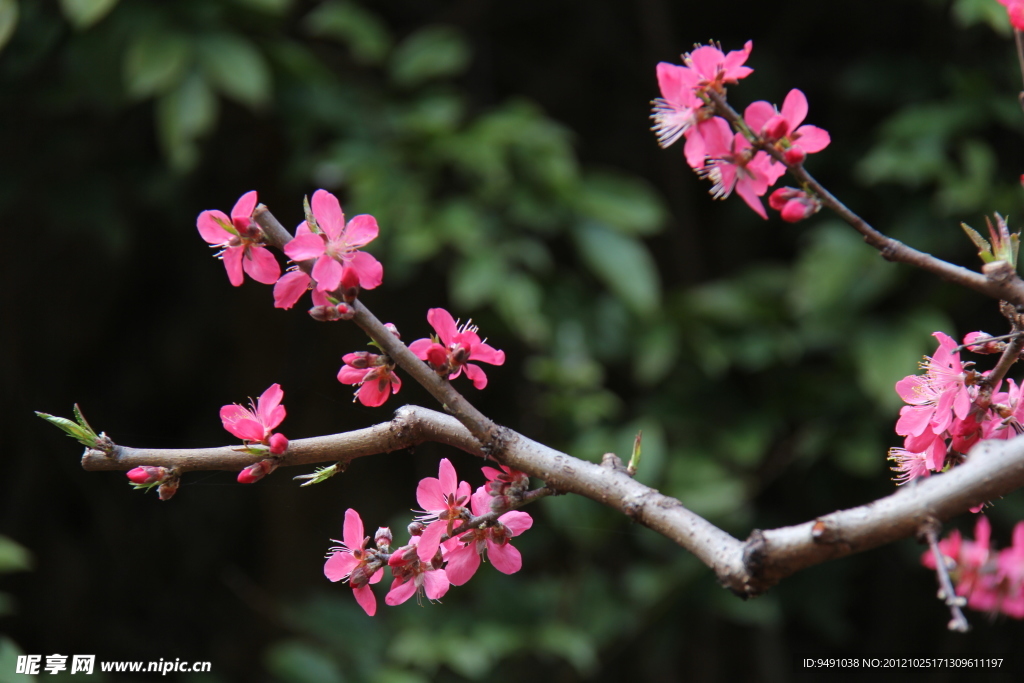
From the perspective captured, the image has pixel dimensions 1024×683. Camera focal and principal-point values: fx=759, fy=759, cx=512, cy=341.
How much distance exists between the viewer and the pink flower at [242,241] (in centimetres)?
43

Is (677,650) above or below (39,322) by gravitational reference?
below

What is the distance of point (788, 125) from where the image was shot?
1.52 feet

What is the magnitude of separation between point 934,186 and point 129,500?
183 centimetres

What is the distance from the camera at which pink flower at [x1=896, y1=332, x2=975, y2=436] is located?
441mm

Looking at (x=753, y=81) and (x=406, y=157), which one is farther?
(x=753, y=81)

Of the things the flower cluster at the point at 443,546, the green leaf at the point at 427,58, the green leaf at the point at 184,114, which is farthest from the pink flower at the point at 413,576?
the green leaf at the point at 427,58

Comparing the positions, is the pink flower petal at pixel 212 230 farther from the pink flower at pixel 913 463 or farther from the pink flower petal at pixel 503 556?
the pink flower at pixel 913 463

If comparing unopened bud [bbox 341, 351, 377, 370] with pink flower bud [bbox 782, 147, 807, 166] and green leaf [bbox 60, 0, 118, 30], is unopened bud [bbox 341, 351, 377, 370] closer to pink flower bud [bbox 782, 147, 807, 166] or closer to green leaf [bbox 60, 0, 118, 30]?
pink flower bud [bbox 782, 147, 807, 166]

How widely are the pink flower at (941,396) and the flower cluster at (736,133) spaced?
0.12m

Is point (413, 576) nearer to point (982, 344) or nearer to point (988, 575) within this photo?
point (982, 344)

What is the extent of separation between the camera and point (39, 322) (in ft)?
5.30

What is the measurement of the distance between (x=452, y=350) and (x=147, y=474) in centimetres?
18

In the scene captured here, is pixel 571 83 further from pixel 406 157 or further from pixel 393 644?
pixel 393 644

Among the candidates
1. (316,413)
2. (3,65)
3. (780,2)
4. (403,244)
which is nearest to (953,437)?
(403,244)
